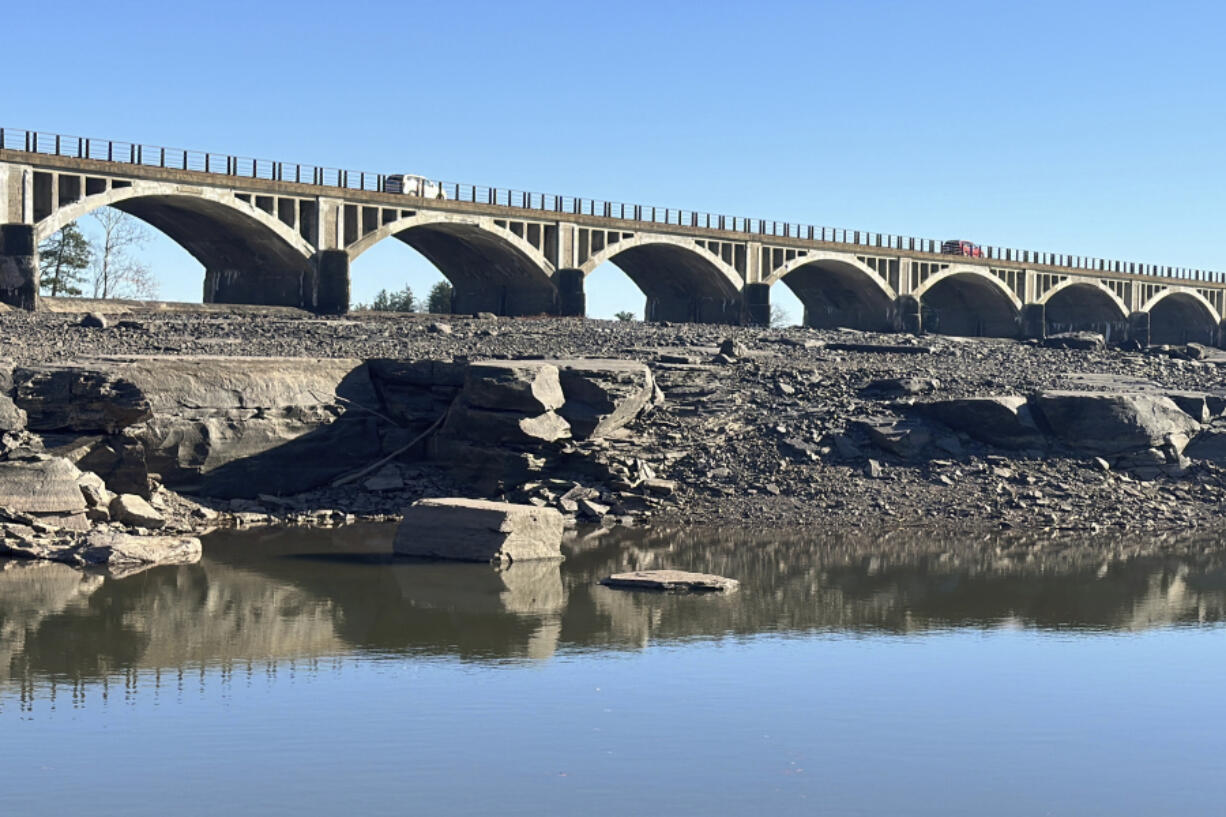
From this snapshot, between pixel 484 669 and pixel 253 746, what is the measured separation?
3468 mm

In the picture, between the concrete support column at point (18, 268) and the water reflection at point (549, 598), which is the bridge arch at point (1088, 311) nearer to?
the concrete support column at point (18, 268)

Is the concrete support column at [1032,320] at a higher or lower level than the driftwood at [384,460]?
higher

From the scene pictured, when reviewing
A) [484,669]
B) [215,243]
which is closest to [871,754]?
[484,669]

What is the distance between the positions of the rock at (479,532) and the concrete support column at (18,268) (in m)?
23.3

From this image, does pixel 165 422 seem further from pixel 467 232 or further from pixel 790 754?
pixel 467 232

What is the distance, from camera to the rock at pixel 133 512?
22688mm

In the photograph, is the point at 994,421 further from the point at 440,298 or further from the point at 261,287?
the point at 440,298

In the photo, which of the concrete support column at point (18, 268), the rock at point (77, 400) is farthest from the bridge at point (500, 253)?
the rock at point (77, 400)

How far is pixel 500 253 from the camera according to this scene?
187 feet

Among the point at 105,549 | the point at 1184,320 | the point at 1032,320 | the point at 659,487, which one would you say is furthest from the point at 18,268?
the point at 1184,320

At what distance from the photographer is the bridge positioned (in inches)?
1705

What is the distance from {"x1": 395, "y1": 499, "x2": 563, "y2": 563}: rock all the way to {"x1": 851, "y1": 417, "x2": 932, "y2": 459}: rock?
8689 millimetres

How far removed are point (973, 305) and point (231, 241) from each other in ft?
167

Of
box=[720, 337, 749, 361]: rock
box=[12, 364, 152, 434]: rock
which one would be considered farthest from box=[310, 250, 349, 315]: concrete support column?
box=[12, 364, 152, 434]: rock
